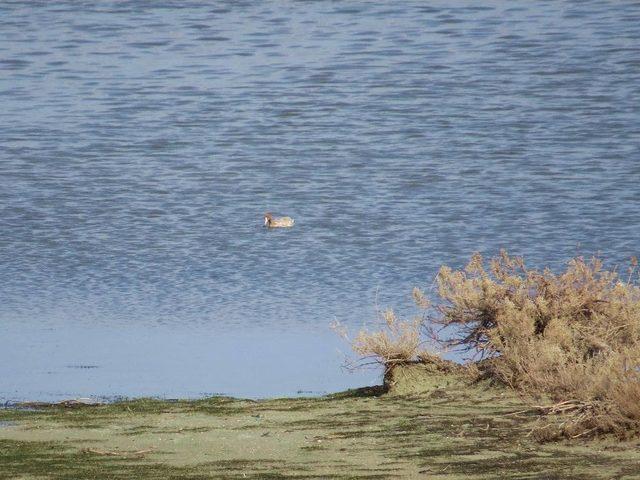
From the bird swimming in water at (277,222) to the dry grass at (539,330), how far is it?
640 centimetres

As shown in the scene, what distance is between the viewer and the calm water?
49.2ft

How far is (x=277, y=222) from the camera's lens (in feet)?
64.2

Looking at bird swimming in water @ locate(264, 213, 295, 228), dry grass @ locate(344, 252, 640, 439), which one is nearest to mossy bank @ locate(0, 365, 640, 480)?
dry grass @ locate(344, 252, 640, 439)

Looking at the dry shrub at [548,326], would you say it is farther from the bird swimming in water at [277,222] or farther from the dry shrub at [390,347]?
the bird swimming in water at [277,222]

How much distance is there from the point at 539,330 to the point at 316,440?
7.22ft

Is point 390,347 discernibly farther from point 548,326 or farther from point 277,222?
point 277,222

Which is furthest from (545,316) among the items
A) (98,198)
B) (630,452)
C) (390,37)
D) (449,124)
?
(390,37)

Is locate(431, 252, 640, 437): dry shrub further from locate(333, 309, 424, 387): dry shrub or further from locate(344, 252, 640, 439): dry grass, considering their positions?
locate(333, 309, 424, 387): dry shrub

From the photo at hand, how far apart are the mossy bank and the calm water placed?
105 centimetres

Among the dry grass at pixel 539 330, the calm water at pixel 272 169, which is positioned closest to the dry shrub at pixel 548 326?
the dry grass at pixel 539 330

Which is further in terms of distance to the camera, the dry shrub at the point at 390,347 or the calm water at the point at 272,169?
the calm water at the point at 272,169

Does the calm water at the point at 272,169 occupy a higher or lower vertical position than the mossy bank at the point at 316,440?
lower

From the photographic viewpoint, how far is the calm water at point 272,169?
15.0 meters

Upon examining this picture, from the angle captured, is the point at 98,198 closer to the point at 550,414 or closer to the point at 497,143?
the point at 497,143
